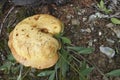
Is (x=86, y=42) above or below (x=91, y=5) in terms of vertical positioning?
below

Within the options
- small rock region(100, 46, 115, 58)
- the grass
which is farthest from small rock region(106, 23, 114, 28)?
the grass

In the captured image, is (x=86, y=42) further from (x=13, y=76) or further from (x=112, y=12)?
(x=13, y=76)

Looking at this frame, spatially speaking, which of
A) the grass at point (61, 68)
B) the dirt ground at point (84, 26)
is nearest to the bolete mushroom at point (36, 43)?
the grass at point (61, 68)

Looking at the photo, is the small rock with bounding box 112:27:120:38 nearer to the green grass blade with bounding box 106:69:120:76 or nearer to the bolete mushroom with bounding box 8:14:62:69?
the green grass blade with bounding box 106:69:120:76

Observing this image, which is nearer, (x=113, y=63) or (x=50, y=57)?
(x=50, y=57)

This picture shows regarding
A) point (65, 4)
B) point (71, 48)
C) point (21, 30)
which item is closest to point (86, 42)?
point (71, 48)

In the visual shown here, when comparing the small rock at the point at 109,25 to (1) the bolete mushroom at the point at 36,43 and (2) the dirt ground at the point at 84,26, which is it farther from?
(1) the bolete mushroom at the point at 36,43
